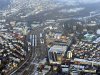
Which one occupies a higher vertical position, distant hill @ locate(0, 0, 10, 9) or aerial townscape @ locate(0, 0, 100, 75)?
distant hill @ locate(0, 0, 10, 9)

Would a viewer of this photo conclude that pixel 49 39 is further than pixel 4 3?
No

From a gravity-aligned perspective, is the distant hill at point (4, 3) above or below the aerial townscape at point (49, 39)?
above

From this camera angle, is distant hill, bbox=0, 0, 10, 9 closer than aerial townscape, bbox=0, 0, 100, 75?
No

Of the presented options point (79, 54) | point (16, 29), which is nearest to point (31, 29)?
point (16, 29)

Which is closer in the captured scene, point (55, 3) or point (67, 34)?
point (67, 34)

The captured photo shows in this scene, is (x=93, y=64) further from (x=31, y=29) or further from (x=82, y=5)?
(x=82, y=5)

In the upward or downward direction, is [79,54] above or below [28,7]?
below

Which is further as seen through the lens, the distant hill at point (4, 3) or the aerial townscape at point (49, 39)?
the distant hill at point (4, 3)

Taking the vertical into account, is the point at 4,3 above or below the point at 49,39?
above
